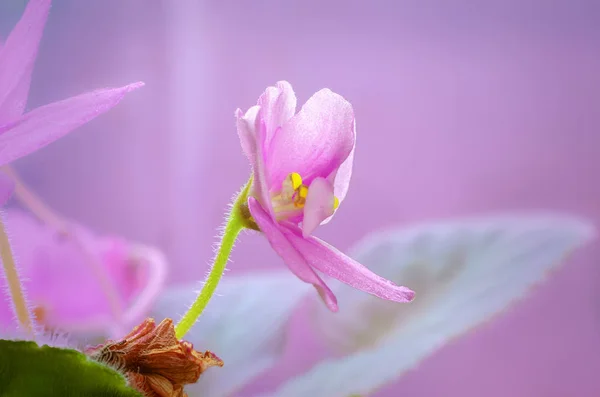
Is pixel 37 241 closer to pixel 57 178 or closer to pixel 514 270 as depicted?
pixel 514 270

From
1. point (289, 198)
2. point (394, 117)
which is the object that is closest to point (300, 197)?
point (289, 198)

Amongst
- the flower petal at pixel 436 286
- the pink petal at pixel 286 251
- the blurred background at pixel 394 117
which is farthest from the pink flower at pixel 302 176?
the blurred background at pixel 394 117

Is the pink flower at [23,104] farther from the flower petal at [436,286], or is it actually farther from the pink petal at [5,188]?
the flower petal at [436,286]

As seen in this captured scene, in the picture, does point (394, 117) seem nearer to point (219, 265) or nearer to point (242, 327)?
point (242, 327)

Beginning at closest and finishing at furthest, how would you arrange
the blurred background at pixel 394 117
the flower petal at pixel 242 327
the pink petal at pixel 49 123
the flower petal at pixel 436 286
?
the pink petal at pixel 49 123 < the flower petal at pixel 436 286 < the flower petal at pixel 242 327 < the blurred background at pixel 394 117

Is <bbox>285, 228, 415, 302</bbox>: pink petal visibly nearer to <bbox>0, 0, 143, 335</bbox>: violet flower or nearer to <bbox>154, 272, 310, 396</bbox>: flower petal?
<bbox>0, 0, 143, 335</bbox>: violet flower

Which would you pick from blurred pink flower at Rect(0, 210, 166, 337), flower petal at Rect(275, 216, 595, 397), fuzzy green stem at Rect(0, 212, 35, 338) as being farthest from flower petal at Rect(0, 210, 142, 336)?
fuzzy green stem at Rect(0, 212, 35, 338)

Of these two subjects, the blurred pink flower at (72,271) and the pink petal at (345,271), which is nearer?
the pink petal at (345,271)

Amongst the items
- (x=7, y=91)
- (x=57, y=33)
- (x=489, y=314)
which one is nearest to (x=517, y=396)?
(x=489, y=314)
